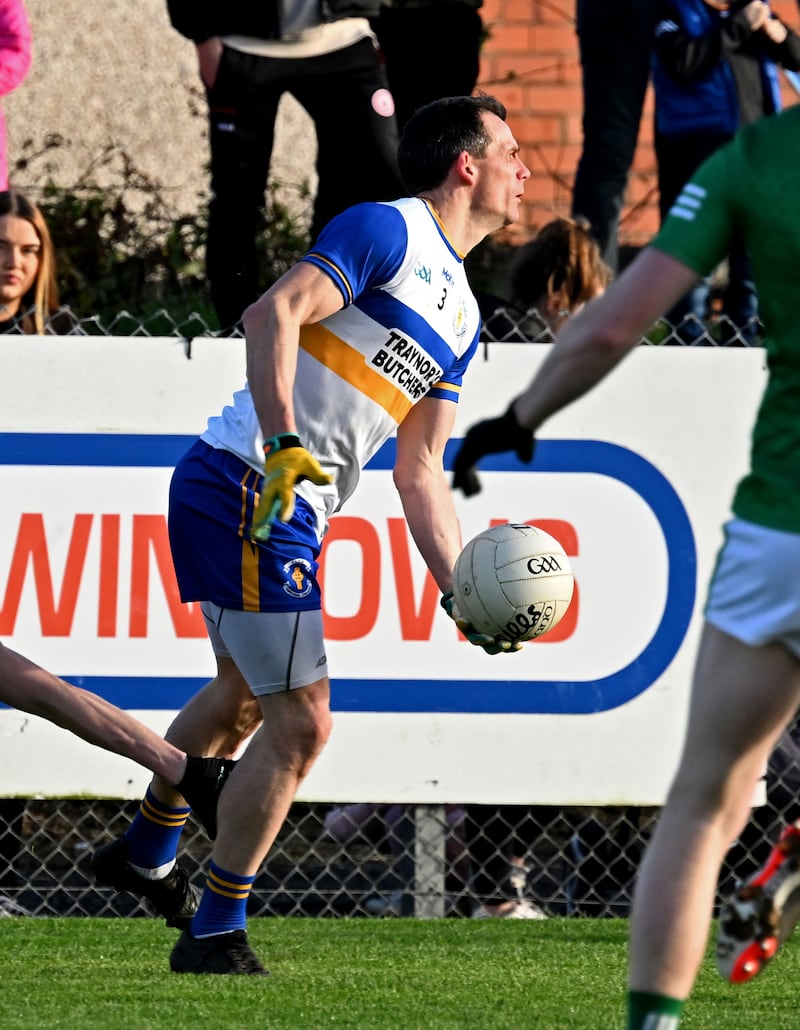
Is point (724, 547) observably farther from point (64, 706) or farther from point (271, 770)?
point (64, 706)

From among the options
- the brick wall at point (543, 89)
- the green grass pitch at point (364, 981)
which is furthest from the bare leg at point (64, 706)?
the brick wall at point (543, 89)

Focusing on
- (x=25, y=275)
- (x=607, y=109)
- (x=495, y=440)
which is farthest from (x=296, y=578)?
(x=607, y=109)

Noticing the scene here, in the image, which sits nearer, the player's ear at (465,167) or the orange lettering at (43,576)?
the player's ear at (465,167)

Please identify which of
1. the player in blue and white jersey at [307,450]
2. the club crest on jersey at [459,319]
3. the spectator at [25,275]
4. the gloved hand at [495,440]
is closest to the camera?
the gloved hand at [495,440]

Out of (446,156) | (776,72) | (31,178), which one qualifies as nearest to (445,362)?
(446,156)

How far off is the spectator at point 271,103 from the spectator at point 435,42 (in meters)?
0.63

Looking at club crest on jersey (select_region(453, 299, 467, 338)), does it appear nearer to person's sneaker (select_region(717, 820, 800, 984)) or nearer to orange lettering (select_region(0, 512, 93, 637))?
orange lettering (select_region(0, 512, 93, 637))

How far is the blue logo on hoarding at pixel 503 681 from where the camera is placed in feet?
20.2

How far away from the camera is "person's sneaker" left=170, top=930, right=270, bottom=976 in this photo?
188 inches

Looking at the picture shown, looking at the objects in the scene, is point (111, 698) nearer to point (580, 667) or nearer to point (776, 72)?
point (580, 667)

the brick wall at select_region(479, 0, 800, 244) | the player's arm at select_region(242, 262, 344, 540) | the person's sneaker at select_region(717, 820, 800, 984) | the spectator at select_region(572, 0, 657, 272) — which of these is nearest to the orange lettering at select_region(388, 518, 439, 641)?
the player's arm at select_region(242, 262, 344, 540)

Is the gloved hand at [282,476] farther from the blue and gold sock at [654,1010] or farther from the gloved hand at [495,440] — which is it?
the blue and gold sock at [654,1010]

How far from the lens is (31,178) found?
9.36m

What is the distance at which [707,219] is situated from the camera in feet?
9.57
